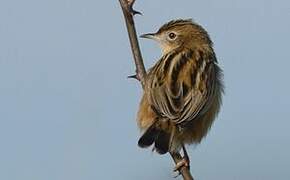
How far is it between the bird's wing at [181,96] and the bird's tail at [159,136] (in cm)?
11

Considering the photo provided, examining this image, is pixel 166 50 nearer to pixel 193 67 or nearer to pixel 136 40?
pixel 193 67

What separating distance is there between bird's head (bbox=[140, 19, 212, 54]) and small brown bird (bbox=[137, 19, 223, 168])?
0.04 metres

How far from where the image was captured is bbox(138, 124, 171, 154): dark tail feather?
538 centimetres

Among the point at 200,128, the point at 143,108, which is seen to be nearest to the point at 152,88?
the point at 143,108

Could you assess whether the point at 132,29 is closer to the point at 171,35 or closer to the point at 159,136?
the point at 159,136

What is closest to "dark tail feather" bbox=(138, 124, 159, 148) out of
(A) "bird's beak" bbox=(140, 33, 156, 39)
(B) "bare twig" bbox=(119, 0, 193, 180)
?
(B) "bare twig" bbox=(119, 0, 193, 180)

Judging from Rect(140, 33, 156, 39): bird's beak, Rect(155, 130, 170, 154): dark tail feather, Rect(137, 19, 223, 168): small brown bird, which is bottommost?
Rect(155, 130, 170, 154): dark tail feather

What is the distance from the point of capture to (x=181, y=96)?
5.95m

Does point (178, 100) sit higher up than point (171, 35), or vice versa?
point (171, 35)

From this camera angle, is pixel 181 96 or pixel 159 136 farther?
pixel 181 96

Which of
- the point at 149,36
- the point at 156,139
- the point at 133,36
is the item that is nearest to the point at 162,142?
the point at 156,139

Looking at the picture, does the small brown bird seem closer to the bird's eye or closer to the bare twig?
the bird's eye

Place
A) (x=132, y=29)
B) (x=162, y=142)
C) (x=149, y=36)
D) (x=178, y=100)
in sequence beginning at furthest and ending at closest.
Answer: (x=149, y=36) < (x=178, y=100) < (x=162, y=142) < (x=132, y=29)

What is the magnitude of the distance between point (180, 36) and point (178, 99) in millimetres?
1848
